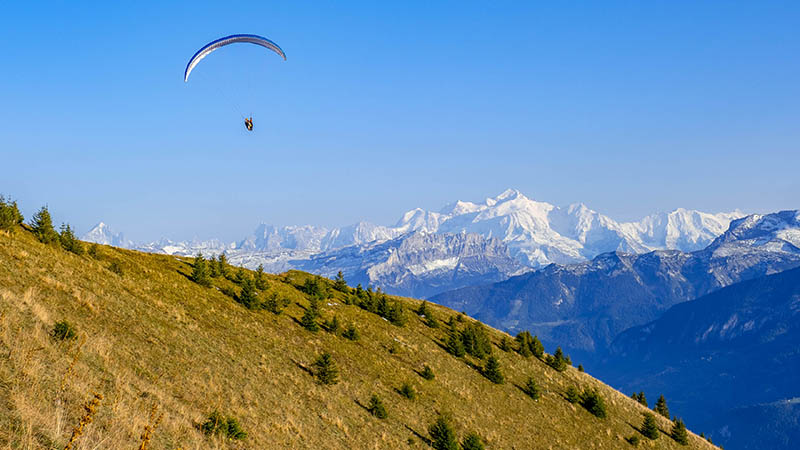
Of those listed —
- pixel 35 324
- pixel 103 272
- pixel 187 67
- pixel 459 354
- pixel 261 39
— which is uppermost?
pixel 261 39

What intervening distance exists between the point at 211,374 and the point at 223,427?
6.03m

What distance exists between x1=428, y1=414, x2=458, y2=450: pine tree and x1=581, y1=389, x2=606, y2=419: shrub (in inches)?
898

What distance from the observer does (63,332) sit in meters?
17.3

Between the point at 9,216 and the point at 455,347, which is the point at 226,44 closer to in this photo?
the point at 9,216

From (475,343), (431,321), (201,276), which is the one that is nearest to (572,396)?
(475,343)

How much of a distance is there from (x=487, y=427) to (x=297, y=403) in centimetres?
1496

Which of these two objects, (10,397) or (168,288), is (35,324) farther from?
(168,288)

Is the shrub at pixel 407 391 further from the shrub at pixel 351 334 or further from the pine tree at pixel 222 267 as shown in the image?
the pine tree at pixel 222 267

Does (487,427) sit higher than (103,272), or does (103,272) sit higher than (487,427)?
(103,272)

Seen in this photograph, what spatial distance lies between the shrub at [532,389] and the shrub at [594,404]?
19.6ft

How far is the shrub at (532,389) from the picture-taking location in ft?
134

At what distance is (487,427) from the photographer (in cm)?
3175

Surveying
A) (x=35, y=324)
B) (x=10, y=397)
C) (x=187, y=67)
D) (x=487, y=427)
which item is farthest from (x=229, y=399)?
(x=187, y=67)

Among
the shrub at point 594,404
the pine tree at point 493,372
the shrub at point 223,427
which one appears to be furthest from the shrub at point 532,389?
the shrub at point 223,427
